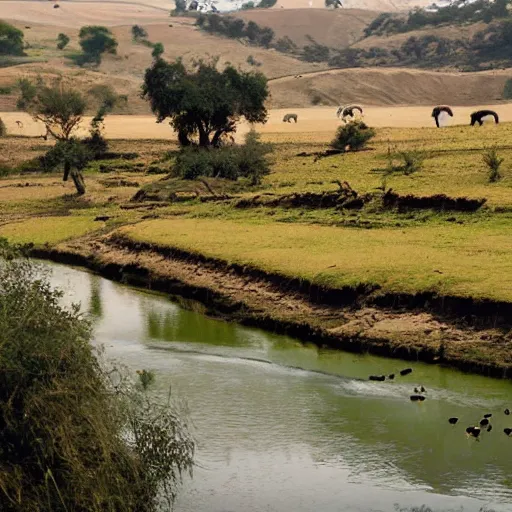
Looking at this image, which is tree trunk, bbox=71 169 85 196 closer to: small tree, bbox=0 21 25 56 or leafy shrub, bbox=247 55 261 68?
small tree, bbox=0 21 25 56

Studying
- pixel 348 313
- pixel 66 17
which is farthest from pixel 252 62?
pixel 348 313

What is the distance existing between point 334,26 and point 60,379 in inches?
6635

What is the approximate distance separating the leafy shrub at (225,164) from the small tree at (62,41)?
9214cm

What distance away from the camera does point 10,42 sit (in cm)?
12700

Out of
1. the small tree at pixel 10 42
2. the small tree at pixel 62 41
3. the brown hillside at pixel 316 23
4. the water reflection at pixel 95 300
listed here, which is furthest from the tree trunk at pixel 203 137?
the brown hillside at pixel 316 23

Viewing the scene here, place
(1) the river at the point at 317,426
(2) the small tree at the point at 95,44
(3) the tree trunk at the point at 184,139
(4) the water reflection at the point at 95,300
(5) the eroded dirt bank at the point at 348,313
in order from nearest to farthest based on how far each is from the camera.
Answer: (1) the river at the point at 317,426 < (5) the eroded dirt bank at the point at 348,313 < (4) the water reflection at the point at 95,300 < (3) the tree trunk at the point at 184,139 < (2) the small tree at the point at 95,44

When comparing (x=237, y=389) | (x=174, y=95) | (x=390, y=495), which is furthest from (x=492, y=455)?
(x=174, y=95)

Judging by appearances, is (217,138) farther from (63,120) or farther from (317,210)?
(317,210)

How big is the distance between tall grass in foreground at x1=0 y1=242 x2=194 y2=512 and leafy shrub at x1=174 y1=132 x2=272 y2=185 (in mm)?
31840

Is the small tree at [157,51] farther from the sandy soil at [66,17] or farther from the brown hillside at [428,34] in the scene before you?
the sandy soil at [66,17]

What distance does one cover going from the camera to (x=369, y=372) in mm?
23281

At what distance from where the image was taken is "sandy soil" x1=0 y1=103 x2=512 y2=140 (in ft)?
240

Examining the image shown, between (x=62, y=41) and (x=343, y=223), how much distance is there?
11011 centimetres

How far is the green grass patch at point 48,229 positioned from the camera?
38541 mm
